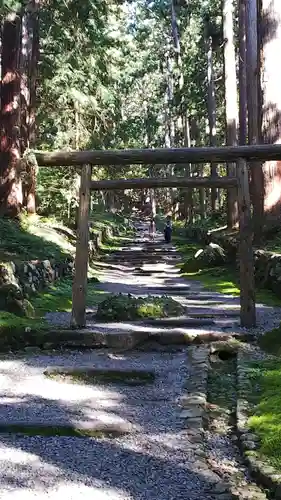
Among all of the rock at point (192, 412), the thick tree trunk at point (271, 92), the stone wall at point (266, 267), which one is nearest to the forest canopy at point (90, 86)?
the thick tree trunk at point (271, 92)

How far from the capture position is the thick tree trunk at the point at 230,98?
21.1 meters

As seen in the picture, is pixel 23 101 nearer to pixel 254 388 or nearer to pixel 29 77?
pixel 29 77

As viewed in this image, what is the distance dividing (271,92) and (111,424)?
11926 mm

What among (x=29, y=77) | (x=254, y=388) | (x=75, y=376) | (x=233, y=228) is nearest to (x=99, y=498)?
(x=254, y=388)

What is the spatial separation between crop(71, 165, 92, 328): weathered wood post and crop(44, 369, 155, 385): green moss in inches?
83.9

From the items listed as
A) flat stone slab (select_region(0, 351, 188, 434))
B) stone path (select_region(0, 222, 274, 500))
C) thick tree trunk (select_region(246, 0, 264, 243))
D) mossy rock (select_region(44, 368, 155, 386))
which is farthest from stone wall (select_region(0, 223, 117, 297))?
thick tree trunk (select_region(246, 0, 264, 243))

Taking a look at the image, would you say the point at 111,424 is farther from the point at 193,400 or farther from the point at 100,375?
the point at 100,375

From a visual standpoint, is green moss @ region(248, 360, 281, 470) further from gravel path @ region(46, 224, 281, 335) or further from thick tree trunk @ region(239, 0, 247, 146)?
thick tree trunk @ region(239, 0, 247, 146)

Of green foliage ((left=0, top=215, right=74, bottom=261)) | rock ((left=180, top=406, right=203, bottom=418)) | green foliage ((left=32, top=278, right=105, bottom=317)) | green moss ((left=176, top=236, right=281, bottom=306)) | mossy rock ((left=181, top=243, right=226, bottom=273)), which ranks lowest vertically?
rock ((left=180, top=406, right=203, bottom=418))

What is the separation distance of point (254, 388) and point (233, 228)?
15.2 m

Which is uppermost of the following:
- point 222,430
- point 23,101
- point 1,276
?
point 23,101

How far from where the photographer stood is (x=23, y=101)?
56.6 ft

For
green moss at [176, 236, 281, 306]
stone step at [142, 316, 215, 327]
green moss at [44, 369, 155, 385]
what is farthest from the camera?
green moss at [176, 236, 281, 306]

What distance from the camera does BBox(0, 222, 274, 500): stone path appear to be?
3.95 m
